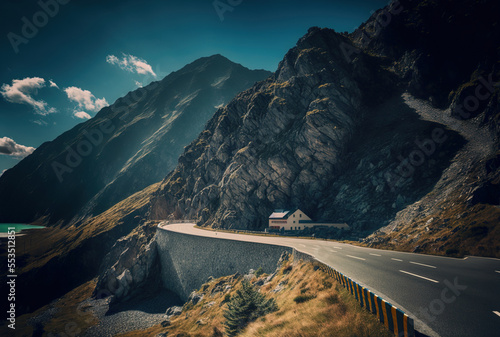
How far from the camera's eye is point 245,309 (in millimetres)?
15625

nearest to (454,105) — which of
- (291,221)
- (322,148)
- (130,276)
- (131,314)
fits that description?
(322,148)

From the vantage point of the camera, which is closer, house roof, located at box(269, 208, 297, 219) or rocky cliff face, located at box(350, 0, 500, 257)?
rocky cliff face, located at box(350, 0, 500, 257)

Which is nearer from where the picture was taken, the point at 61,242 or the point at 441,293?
the point at 441,293

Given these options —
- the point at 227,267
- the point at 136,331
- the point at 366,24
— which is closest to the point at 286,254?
the point at 227,267

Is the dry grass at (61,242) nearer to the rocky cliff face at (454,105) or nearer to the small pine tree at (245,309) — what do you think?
the small pine tree at (245,309)

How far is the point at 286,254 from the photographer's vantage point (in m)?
26.1

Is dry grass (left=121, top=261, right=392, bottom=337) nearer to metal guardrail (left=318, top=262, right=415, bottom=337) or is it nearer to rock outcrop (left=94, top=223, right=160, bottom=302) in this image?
metal guardrail (left=318, top=262, right=415, bottom=337)

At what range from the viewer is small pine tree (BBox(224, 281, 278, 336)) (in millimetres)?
14888

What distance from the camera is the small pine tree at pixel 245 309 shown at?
14888 mm

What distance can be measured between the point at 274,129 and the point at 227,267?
4686cm

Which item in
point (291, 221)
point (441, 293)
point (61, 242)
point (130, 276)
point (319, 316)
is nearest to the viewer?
point (319, 316)

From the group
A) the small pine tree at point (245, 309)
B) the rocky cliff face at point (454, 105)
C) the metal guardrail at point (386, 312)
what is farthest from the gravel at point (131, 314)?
the metal guardrail at point (386, 312)

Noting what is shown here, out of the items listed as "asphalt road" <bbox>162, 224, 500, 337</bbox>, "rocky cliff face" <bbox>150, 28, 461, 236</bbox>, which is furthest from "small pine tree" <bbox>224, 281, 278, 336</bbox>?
"rocky cliff face" <bbox>150, 28, 461, 236</bbox>

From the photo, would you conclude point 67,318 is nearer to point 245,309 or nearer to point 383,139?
point 245,309
